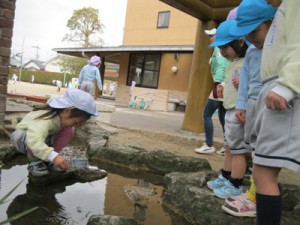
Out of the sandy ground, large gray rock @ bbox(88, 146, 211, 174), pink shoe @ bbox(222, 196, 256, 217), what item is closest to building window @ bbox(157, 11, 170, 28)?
the sandy ground

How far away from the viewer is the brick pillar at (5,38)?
3.35m

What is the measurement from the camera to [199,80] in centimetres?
535

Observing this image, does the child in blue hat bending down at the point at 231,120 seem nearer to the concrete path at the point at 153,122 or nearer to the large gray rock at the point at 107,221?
the large gray rock at the point at 107,221

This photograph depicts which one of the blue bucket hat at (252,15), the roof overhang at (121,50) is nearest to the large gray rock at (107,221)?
the blue bucket hat at (252,15)

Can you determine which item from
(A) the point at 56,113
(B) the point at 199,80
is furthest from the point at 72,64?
(A) the point at 56,113

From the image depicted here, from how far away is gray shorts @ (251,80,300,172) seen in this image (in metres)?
1.34

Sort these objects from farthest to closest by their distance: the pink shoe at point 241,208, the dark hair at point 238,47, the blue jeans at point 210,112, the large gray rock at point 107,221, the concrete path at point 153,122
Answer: the concrete path at point 153,122, the blue jeans at point 210,112, the dark hair at point 238,47, the pink shoe at point 241,208, the large gray rock at point 107,221

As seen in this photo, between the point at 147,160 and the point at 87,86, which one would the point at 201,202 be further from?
the point at 87,86

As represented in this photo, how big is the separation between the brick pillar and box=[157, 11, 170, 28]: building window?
14.1m

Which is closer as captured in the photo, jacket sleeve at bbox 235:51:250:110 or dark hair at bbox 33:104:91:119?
jacket sleeve at bbox 235:51:250:110

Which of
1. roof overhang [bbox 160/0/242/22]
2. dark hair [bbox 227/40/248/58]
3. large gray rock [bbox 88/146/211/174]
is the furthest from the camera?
roof overhang [bbox 160/0/242/22]

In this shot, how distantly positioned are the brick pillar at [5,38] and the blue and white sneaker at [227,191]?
2.41 meters

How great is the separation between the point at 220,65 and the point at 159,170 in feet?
4.70

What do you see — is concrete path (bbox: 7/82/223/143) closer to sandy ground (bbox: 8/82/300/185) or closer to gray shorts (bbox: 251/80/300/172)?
sandy ground (bbox: 8/82/300/185)
